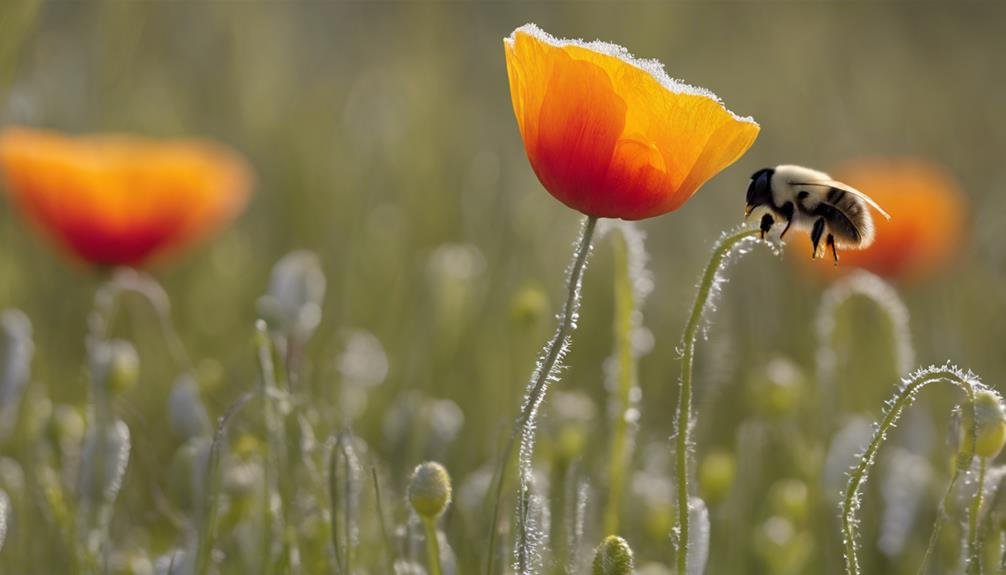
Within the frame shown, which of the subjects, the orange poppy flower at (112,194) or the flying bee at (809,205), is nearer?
the flying bee at (809,205)

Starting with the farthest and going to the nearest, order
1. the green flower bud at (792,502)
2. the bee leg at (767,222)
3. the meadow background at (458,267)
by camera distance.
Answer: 1. the meadow background at (458,267)
2. the green flower bud at (792,502)
3. the bee leg at (767,222)

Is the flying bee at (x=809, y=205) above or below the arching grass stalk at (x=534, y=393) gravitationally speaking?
above

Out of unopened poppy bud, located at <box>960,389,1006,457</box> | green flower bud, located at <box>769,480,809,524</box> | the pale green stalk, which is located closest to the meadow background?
green flower bud, located at <box>769,480,809,524</box>

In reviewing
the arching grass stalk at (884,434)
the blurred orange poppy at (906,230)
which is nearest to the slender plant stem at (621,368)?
the arching grass stalk at (884,434)

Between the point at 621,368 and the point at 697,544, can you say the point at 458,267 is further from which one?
the point at 697,544

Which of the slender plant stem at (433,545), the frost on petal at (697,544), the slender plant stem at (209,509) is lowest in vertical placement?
the slender plant stem at (209,509)

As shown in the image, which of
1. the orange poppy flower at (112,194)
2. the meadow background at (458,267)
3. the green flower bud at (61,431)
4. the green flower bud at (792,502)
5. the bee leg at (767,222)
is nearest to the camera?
the bee leg at (767,222)

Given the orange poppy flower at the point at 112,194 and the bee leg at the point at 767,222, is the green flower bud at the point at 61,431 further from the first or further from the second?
the bee leg at the point at 767,222
